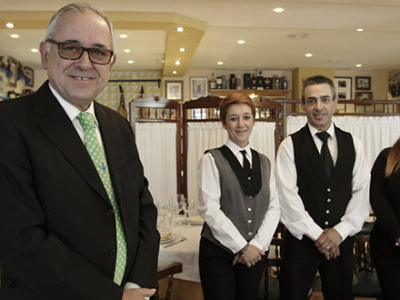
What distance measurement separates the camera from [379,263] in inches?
84.2

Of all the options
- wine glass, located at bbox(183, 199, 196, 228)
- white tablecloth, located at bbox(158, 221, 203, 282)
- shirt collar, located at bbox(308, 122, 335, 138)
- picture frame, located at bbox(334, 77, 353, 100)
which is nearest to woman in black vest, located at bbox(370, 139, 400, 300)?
shirt collar, located at bbox(308, 122, 335, 138)

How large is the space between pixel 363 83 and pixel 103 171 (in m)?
9.87

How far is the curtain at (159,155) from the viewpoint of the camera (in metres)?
4.32

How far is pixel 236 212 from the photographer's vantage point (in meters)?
2.11

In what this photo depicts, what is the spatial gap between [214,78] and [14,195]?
28.3ft

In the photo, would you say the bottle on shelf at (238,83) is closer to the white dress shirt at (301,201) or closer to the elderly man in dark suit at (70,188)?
the white dress shirt at (301,201)

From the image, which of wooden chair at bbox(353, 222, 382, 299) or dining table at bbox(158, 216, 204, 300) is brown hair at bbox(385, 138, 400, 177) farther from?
dining table at bbox(158, 216, 204, 300)

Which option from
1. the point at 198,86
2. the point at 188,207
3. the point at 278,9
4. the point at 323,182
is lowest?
the point at 188,207

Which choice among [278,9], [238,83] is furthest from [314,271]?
[238,83]

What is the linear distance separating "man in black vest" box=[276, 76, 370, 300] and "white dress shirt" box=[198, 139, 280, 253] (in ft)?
0.34

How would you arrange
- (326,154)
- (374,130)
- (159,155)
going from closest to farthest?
(326,154), (159,155), (374,130)

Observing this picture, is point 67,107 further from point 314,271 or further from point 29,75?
point 29,75

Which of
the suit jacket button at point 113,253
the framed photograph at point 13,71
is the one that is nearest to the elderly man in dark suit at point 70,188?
the suit jacket button at point 113,253

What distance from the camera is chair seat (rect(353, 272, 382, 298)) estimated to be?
2488 millimetres
